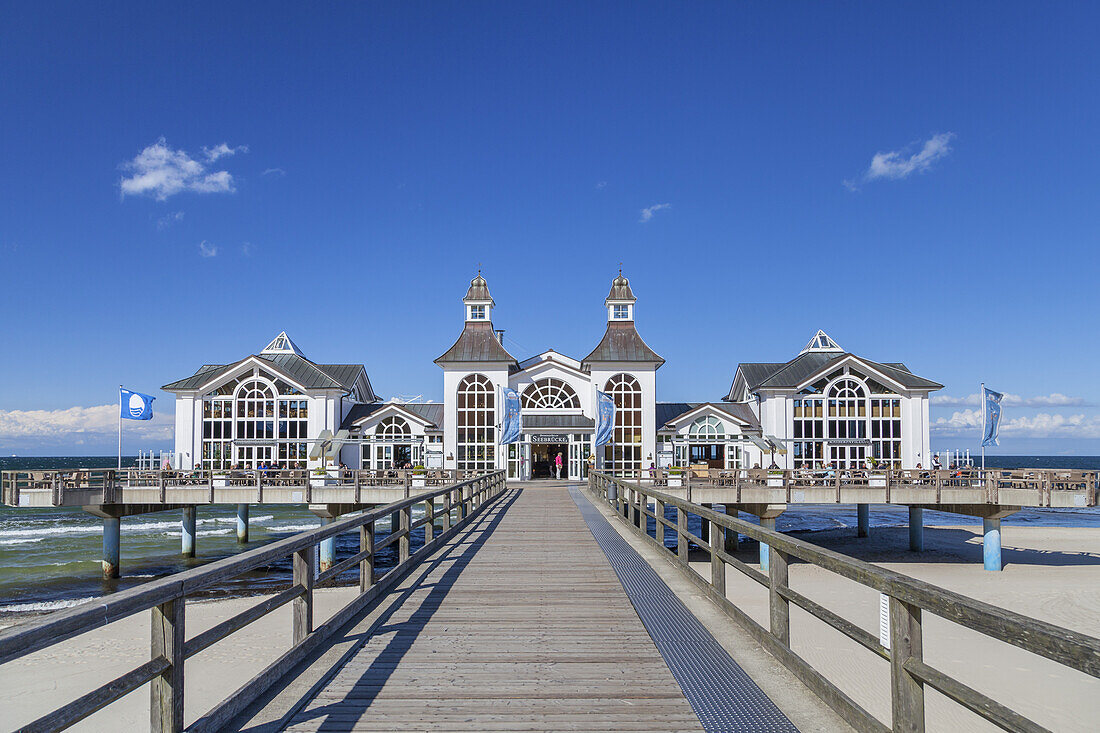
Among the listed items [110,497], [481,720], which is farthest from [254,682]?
[110,497]

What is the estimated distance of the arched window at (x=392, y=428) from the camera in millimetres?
39062

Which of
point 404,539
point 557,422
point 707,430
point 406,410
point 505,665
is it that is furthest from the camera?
point 406,410

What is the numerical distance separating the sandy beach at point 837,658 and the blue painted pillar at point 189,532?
10.8 meters

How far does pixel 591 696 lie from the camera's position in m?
4.50

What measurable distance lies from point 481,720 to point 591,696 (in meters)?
0.75

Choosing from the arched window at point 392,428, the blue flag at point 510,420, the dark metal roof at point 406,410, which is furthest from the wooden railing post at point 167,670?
the arched window at point 392,428

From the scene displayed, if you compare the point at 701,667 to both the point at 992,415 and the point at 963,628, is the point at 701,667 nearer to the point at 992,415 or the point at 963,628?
the point at 963,628

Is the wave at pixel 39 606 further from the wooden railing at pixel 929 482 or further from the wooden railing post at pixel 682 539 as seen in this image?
the wooden railing post at pixel 682 539

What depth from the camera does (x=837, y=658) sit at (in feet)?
44.3

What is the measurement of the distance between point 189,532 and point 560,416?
1774cm

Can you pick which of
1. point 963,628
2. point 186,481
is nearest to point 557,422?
point 186,481

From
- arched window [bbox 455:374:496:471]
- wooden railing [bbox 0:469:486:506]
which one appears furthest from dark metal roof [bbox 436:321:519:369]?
wooden railing [bbox 0:469:486:506]

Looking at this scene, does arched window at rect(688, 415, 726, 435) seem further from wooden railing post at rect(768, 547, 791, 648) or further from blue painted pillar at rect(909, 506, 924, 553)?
wooden railing post at rect(768, 547, 791, 648)

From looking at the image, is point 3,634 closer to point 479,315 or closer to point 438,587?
point 438,587
